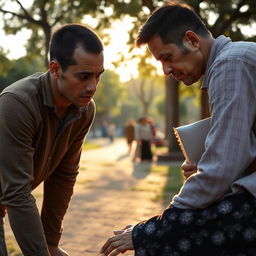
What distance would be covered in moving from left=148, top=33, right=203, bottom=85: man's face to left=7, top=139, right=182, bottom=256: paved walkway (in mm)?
2453

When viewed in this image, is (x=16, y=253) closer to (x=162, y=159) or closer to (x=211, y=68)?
(x=211, y=68)

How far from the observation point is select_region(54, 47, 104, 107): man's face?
2.67m

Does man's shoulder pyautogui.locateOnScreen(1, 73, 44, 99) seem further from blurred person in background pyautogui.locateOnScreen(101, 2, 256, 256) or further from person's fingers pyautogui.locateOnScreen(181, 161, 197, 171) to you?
person's fingers pyautogui.locateOnScreen(181, 161, 197, 171)

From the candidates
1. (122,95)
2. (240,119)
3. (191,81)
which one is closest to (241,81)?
(240,119)

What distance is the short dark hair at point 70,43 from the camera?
105 inches

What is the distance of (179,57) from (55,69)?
27.5 inches

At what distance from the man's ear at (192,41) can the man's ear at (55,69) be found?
71 cm

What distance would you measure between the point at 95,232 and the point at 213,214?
141 inches

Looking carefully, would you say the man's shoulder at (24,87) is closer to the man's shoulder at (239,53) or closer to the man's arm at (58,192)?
the man's arm at (58,192)

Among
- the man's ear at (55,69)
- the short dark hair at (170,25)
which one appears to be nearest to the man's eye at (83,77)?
the man's ear at (55,69)

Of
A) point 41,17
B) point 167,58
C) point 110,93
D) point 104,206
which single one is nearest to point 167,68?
point 167,58

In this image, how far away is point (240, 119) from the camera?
2189mm

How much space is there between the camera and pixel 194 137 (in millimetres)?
2602

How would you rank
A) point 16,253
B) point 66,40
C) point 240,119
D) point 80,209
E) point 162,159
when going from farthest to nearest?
point 162,159, point 80,209, point 16,253, point 66,40, point 240,119
